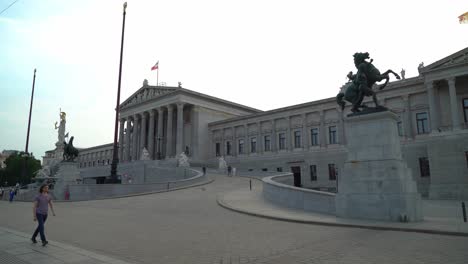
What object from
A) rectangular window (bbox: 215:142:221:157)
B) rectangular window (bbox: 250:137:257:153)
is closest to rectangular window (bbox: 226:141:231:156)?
rectangular window (bbox: 215:142:221:157)

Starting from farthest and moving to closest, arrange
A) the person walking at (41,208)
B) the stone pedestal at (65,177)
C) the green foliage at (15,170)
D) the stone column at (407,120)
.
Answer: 1. the green foliage at (15,170)
2. the stone column at (407,120)
3. the stone pedestal at (65,177)
4. the person walking at (41,208)

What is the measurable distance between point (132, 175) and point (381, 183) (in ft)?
148

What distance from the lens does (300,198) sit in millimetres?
17031

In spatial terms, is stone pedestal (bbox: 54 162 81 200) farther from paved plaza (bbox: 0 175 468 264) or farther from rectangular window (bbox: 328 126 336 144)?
rectangular window (bbox: 328 126 336 144)

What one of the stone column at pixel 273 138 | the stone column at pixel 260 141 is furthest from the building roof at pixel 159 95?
the stone column at pixel 273 138

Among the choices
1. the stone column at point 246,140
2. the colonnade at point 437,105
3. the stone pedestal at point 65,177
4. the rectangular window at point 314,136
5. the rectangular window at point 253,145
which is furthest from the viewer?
the stone column at point 246,140

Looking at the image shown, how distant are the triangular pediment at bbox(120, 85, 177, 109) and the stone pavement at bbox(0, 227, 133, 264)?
196 ft

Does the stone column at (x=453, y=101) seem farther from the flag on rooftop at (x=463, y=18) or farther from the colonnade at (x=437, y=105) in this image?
the flag on rooftop at (x=463, y=18)

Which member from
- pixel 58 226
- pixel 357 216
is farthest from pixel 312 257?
pixel 58 226

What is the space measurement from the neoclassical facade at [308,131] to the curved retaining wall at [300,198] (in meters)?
3.61

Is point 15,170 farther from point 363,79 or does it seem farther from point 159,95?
point 363,79

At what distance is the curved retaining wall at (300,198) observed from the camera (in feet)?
49.8

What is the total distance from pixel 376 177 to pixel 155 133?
225 feet

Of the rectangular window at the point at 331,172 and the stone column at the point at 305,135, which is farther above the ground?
the stone column at the point at 305,135
